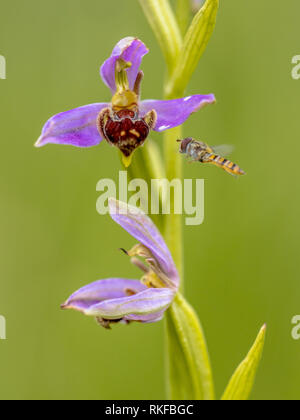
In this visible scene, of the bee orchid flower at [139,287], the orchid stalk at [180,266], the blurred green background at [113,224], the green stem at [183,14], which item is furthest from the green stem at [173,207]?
the blurred green background at [113,224]

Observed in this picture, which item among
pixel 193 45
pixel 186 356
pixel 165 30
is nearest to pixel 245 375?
pixel 186 356

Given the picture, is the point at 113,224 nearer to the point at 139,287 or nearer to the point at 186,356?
the point at 139,287

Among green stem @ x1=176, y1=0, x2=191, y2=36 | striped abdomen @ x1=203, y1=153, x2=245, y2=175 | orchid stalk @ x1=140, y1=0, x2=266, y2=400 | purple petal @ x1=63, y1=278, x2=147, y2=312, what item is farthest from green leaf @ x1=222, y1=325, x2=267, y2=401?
green stem @ x1=176, y1=0, x2=191, y2=36

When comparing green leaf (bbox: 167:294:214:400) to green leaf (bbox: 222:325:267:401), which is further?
green leaf (bbox: 167:294:214:400)

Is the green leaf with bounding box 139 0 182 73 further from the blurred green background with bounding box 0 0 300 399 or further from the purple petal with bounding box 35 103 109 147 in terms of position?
the blurred green background with bounding box 0 0 300 399

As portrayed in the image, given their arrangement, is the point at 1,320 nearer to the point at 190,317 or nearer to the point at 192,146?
the point at 190,317
